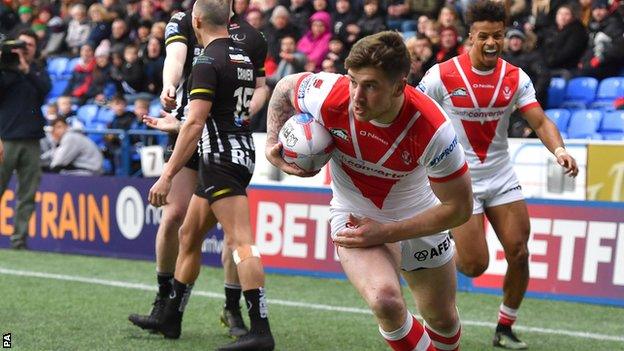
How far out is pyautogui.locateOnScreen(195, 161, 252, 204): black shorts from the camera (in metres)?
7.07

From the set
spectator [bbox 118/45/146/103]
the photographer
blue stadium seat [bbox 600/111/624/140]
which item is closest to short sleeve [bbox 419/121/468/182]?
blue stadium seat [bbox 600/111/624/140]

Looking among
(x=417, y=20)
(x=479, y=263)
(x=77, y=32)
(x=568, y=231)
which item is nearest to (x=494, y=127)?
(x=479, y=263)

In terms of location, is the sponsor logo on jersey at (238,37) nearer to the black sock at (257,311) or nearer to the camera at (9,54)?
the black sock at (257,311)

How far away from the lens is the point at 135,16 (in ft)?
66.3

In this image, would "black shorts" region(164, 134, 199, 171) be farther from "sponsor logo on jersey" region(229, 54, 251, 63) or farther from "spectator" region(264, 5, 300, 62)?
"spectator" region(264, 5, 300, 62)

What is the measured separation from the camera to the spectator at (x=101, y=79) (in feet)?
62.4

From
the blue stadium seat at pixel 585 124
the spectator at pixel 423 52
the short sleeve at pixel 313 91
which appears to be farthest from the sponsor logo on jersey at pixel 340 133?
the spectator at pixel 423 52

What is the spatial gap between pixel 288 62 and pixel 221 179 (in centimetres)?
886

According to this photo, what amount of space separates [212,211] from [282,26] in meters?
9.88

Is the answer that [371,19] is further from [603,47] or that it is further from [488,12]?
[488,12]

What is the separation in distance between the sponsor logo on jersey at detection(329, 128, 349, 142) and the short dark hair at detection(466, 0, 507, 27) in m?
2.50

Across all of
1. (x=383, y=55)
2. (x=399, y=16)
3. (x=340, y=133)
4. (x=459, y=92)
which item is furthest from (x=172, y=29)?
(x=399, y=16)

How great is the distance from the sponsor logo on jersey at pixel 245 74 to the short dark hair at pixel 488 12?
1.56m

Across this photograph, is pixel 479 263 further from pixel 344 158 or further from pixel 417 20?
pixel 417 20
